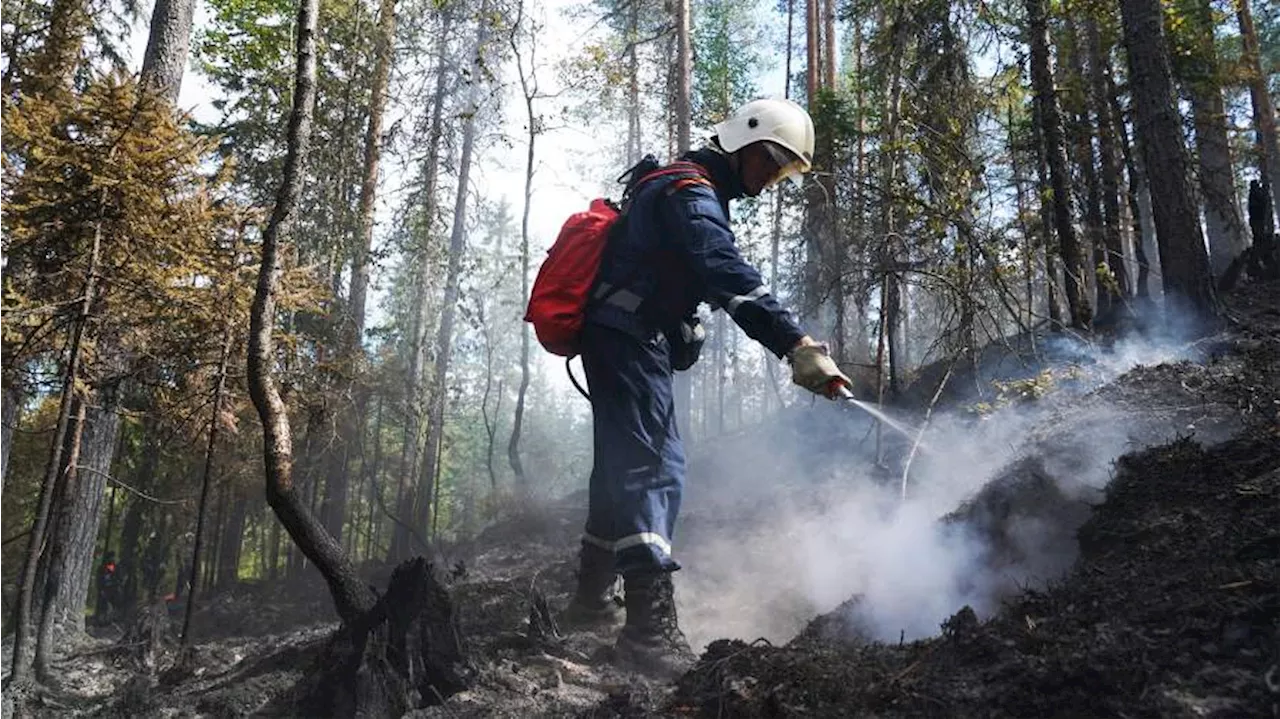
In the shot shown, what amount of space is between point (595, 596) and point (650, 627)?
69 centimetres

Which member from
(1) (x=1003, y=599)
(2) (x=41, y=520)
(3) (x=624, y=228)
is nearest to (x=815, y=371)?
(1) (x=1003, y=599)

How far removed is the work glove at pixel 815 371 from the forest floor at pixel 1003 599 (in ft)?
3.13

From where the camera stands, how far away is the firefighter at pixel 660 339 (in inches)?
136

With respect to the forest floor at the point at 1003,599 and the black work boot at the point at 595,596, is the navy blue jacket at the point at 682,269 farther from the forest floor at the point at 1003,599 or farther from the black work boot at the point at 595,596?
the forest floor at the point at 1003,599

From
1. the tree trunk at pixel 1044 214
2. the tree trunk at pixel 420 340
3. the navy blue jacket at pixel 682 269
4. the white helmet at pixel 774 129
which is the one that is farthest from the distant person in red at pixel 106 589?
the tree trunk at pixel 1044 214

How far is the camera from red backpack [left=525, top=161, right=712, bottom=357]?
150 inches

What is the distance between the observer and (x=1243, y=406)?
353 centimetres

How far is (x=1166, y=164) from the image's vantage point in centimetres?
728

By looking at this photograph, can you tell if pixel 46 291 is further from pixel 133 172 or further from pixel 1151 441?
pixel 1151 441

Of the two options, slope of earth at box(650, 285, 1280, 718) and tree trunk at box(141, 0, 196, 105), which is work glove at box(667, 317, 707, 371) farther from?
tree trunk at box(141, 0, 196, 105)

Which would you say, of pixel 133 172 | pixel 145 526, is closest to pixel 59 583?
pixel 133 172

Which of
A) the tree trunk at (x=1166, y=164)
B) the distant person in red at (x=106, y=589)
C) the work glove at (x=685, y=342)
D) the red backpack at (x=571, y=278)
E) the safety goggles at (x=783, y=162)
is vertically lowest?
the distant person in red at (x=106, y=589)

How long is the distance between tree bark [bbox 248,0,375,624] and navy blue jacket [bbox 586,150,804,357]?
1.65 meters

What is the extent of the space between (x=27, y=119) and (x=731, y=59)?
24410mm
